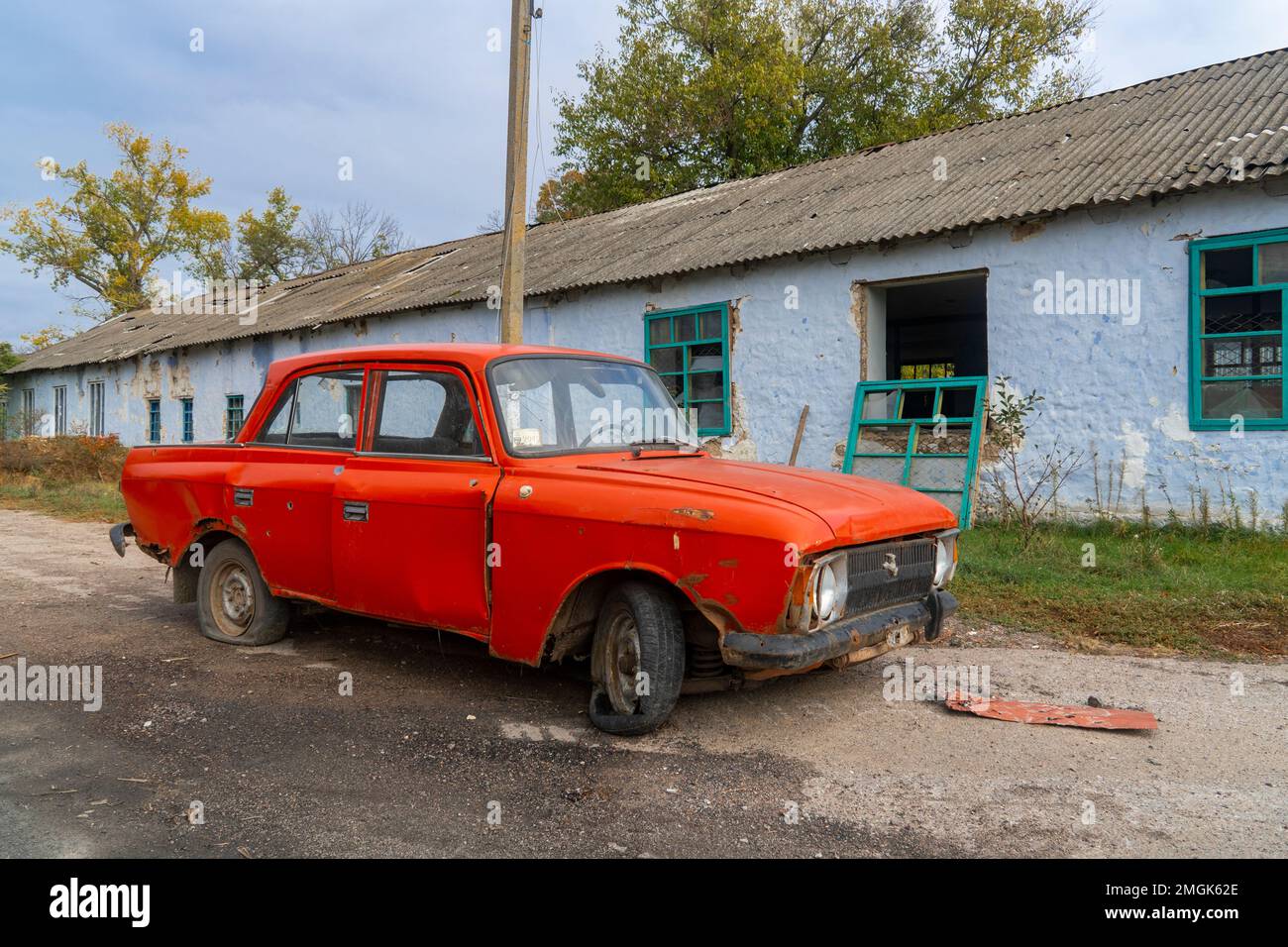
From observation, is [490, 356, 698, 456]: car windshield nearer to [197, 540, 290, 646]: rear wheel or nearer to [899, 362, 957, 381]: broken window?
[197, 540, 290, 646]: rear wheel

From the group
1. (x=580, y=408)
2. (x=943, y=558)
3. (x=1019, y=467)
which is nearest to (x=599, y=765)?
(x=580, y=408)

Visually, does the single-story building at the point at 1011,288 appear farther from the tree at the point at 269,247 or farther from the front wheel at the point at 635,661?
the tree at the point at 269,247

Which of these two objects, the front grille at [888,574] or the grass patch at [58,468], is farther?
the grass patch at [58,468]

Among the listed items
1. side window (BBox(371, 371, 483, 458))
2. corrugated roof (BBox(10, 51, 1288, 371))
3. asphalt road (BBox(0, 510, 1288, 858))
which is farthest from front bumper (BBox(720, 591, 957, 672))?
corrugated roof (BBox(10, 51, 1288, 371))

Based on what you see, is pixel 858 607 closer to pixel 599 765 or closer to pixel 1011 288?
pixel 599 765

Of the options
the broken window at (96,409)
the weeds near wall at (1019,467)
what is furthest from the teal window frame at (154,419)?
the weeds near wall at (1019,467)

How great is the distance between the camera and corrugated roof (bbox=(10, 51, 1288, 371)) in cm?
884

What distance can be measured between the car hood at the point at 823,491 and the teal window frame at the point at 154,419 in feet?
76.9

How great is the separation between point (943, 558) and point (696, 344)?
26.6 ft

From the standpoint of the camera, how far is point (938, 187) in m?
11.1

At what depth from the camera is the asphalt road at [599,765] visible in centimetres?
296

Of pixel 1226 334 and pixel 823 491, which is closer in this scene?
pixel 823 491

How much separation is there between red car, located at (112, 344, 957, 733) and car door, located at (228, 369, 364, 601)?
0.04 ft
